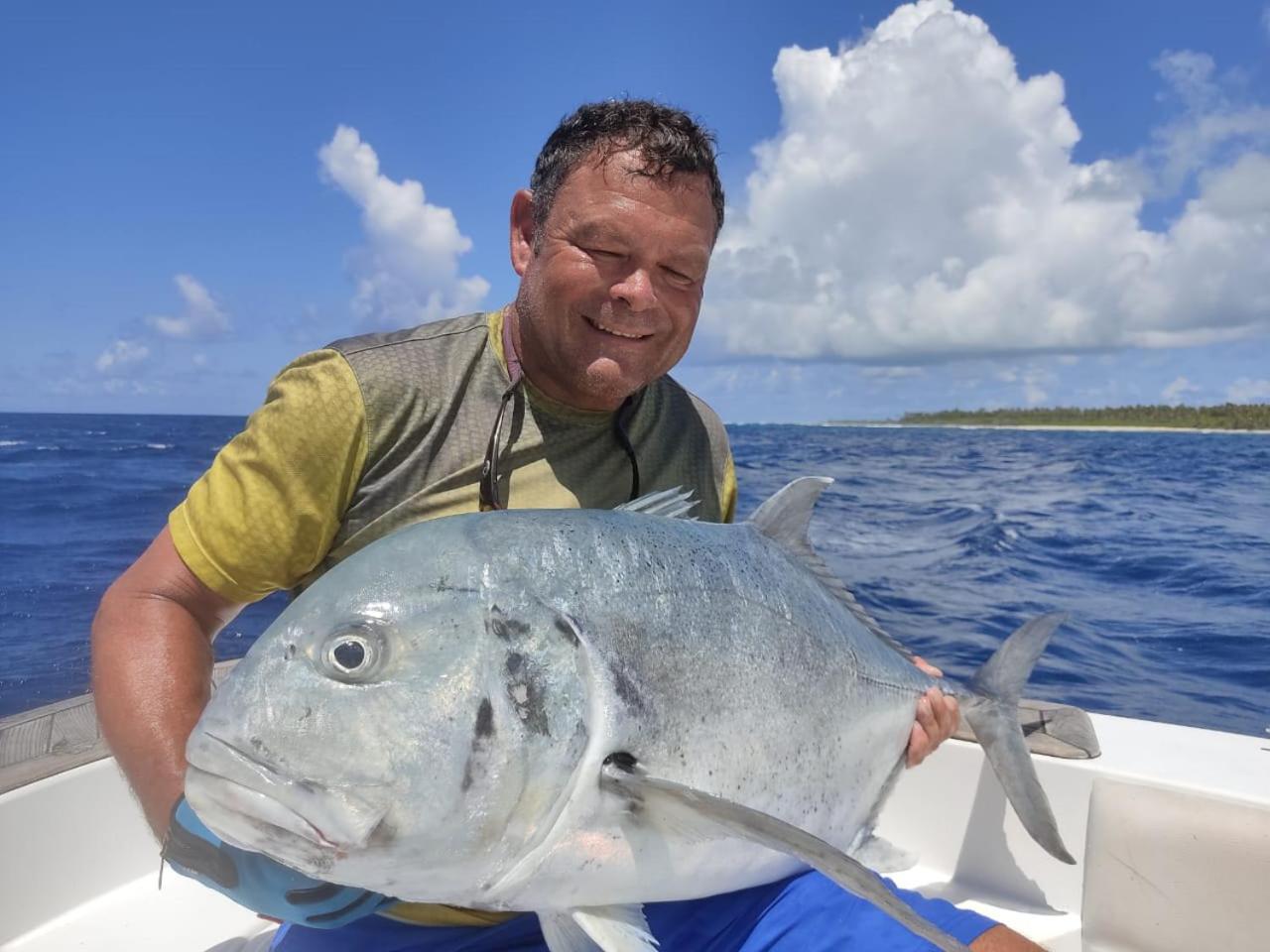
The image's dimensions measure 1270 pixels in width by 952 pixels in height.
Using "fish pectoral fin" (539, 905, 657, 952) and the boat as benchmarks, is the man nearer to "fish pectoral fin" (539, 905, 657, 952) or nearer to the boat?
"fish pectoral fin" (539, 905, 657, 952)

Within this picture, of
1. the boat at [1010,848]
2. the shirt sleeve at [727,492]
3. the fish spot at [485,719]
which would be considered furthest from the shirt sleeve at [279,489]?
the boat at [1010,848]

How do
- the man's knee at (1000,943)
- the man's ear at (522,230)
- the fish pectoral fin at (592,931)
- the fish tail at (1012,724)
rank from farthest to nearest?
the fish tail at (1012,724)
the man's ear at (522,230)
the man's knee at (1000,943)
the fish pectoral fin at (592,931)

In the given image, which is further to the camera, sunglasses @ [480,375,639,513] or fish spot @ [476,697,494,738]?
sunglasses @ [480,375,639,513]

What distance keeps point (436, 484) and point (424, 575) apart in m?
0.80

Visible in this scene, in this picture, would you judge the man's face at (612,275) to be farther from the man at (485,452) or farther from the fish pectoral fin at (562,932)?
the fish pectoral fin at (562,932)

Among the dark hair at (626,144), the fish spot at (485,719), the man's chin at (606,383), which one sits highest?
the dark hair at (626,144)

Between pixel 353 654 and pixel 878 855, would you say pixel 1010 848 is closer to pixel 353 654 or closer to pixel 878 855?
pixel 878 855

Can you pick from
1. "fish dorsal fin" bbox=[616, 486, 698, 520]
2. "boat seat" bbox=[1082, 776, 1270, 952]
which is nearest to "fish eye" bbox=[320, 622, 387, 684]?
"fish dorsal fin" bbox=[616, 486, 698, 520]

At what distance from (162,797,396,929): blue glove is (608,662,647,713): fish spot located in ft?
2.09

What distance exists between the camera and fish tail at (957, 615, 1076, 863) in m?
2.62

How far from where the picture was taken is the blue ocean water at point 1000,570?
798 centimetres

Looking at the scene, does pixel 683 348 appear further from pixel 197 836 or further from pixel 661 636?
pixel 197 836

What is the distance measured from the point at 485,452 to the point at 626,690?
3.10 ft

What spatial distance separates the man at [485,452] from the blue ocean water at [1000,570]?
16.1 feet
